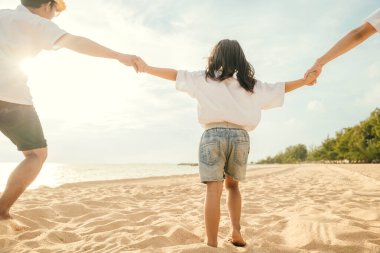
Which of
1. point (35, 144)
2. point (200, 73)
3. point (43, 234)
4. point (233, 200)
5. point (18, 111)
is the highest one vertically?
point (200, 73)

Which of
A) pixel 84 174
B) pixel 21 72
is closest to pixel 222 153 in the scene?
pixel 21 72

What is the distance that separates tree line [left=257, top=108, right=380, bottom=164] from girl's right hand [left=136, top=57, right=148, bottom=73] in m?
41.9

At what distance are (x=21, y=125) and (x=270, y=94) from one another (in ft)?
7.26

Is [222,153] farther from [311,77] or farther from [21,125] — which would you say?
[21,125]

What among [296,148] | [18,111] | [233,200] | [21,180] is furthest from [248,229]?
[296,148]

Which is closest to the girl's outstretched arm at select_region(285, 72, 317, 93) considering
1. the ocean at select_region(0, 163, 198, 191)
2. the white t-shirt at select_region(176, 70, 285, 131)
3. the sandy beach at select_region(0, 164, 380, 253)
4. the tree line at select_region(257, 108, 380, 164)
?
the white t-shirt at select_region(176, 70, 285, 131)

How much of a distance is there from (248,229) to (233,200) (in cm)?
62

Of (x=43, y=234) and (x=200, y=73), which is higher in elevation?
(x=200, y=73)

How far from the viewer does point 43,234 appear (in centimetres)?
308

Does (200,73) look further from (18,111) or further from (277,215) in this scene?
(277,215)

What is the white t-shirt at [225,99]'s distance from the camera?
272 cm

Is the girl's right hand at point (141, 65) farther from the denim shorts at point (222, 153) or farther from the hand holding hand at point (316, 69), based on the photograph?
the hand holding hand at point (316, 69)

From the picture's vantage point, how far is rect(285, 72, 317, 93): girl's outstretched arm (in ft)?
10.3

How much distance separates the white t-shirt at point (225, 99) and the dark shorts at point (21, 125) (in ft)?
4.40
